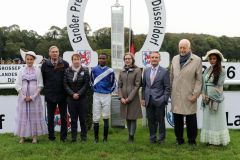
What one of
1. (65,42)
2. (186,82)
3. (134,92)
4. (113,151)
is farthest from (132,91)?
(65,42)

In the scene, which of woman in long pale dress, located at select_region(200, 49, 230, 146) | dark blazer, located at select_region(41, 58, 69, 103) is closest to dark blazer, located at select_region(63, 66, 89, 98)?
dark blazer, located at select_region(41, 58, 69, 103)

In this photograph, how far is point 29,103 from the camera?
633cm

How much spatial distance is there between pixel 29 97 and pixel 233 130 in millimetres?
3922

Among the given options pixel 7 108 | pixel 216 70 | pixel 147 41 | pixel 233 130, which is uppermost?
pixel 147 41

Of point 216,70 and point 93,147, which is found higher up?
point 216,70

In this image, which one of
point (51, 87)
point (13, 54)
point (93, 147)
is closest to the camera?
point (93, 147)

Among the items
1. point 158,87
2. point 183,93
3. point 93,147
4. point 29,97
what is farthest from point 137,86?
point 29,97

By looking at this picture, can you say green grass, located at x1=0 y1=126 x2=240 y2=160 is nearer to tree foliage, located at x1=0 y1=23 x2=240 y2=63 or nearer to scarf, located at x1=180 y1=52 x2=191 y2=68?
scarf, located at x1=180 y1=52 x2=191 y2=68

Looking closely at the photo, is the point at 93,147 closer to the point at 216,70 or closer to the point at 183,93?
the point at 183,93

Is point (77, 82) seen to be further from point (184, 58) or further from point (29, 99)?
point (184, 58)

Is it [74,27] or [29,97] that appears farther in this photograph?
[74,27]

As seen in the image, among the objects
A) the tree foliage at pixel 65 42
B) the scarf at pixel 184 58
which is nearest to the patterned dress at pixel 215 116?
the scarf at pixel 184 58

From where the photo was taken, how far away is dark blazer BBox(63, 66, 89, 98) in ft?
20.1

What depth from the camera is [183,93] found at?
5.89 meters
